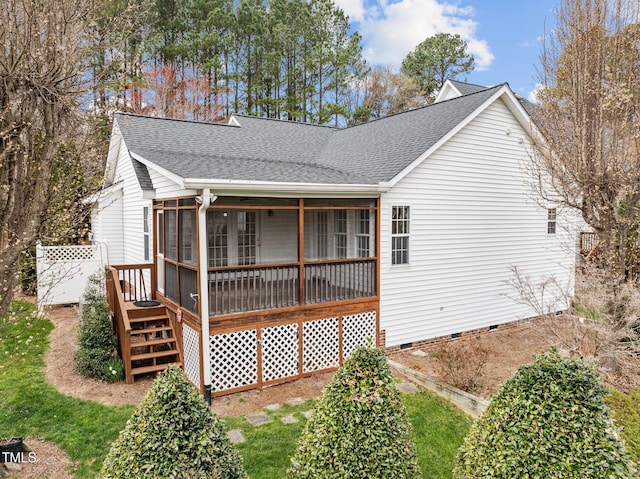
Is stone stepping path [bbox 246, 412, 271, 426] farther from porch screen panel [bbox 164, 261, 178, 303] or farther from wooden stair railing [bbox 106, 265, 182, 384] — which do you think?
porch screen panel [bbox 164, 261, 178, 303]

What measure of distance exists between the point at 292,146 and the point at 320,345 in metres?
7.38

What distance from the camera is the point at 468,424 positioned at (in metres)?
6.37

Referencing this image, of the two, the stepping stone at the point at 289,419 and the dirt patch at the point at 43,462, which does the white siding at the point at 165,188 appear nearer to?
the stepping stone at the point at 289,419

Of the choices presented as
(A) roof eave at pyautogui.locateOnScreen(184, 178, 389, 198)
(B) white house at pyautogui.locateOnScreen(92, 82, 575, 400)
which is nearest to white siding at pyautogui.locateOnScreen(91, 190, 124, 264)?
(B) white house at pyautogui.locateOnScreen(92, 82, 575, 400)

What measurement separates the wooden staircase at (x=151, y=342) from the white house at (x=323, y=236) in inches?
2.7

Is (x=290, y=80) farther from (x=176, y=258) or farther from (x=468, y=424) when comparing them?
(x=468, y=424)

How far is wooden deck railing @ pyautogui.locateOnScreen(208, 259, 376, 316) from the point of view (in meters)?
7.88

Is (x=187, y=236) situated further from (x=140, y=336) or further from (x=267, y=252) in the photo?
(x=267, y=252)

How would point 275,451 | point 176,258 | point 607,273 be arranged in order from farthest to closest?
1. point 176,258
2. point 607,273
3. point 275,451

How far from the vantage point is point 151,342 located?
27.9 ft

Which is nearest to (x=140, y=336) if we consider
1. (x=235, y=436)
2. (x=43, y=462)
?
(x=43, y=462)

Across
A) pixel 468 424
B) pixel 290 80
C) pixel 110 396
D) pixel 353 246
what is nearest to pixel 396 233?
pixel 353 246


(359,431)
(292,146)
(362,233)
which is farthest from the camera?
(292,146)

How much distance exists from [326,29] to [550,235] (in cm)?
2185
